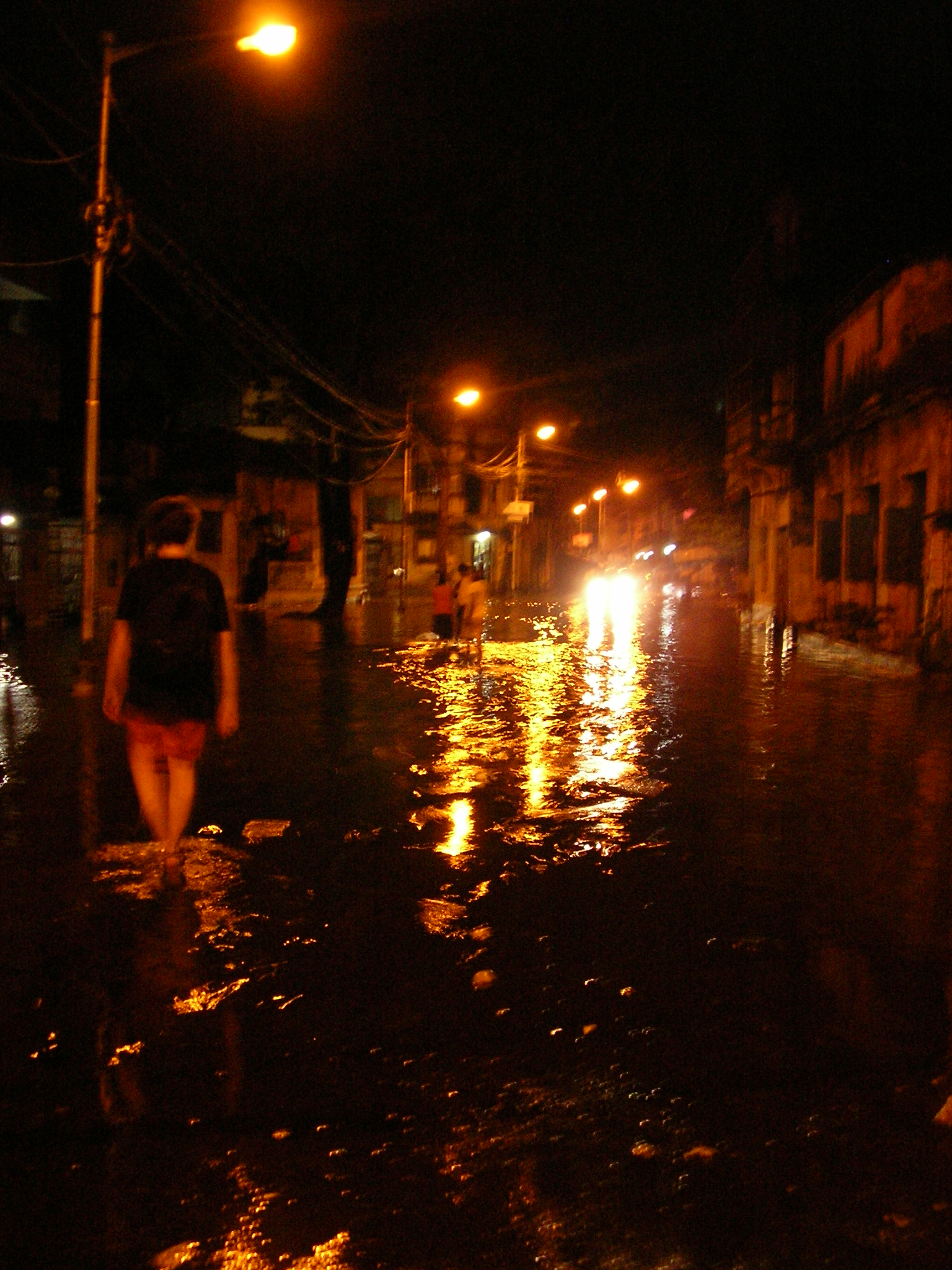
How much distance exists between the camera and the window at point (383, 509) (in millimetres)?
54562

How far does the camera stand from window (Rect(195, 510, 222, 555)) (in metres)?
39.2

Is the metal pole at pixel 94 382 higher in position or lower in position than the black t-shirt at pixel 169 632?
higher

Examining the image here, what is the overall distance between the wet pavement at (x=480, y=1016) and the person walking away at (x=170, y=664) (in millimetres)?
652

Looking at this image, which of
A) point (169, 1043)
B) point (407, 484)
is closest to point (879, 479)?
point (407, 484)

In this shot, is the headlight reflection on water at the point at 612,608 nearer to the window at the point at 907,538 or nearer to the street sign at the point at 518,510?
the street sign at the point at 518,510

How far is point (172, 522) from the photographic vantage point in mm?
5945

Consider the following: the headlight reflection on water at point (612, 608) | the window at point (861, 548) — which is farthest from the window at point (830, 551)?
the headlight reflection on water at point (612, 608)

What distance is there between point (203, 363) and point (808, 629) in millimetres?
20695

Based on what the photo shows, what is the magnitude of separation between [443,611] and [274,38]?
11.0 m

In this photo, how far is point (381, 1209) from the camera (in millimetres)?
3113

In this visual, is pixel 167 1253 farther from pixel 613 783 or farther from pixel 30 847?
pixel 613 783

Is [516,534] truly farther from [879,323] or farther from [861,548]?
[879,323]

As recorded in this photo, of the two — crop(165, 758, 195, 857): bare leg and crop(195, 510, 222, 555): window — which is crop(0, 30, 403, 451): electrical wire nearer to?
crop(195, 510, 222, 555): window

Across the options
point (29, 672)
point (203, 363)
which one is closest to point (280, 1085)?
point (29, 672)
